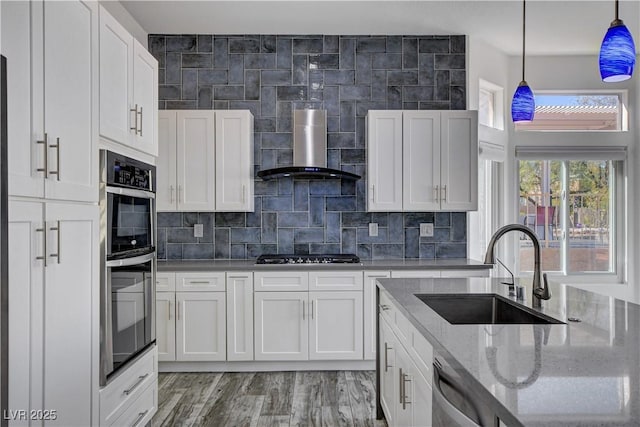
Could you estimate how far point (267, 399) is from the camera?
10.6 feet

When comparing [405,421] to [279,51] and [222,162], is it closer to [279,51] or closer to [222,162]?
[222,162]

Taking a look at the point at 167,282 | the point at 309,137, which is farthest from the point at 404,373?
the point at 309,137

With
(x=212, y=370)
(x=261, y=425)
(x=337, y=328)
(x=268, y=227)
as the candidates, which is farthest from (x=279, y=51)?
(x=261, y=425)

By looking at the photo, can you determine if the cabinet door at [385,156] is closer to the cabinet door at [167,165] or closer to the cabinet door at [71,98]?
the cabinet door at [167,165]

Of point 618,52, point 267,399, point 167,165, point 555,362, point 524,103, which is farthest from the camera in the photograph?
point 167,165

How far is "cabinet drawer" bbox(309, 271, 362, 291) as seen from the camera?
146 inches

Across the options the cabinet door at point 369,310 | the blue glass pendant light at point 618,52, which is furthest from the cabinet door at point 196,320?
the blue glass pendant light at point 618,52

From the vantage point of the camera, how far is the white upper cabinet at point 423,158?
13.2ft

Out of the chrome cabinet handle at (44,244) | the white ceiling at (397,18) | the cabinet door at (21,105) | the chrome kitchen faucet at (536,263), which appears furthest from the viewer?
the white ceiling at (397,18)

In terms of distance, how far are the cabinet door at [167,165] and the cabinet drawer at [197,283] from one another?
641 mm

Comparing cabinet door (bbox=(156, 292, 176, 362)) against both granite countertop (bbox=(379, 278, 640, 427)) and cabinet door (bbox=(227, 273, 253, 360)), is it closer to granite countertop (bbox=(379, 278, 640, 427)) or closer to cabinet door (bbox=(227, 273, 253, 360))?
cabinet door (bbox=(227, 273, 253, 360))

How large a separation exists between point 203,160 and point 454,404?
316 centimetres

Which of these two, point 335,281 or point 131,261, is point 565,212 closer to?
point 335,281

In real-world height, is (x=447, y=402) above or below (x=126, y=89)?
below
